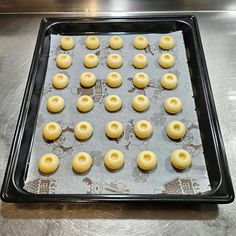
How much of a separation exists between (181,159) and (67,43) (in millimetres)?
718

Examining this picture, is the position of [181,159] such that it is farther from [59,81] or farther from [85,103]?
[59,81]

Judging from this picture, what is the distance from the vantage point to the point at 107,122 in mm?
1200

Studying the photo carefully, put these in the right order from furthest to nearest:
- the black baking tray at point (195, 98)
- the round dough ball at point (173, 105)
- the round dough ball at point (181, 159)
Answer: the round dough ball at point (173, 105), the round dough ball at point (181, 159), the black baking tray at point (195, 98)

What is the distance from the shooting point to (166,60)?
1.32 metres

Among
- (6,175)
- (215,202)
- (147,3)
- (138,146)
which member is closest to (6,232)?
(6,175)

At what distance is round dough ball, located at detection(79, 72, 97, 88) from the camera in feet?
4.20

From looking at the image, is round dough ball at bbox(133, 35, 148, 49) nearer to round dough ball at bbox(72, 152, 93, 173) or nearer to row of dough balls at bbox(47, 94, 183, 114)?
row of dough balls at bbox(47, 94, 183, 114)

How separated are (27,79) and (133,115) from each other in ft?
1.49

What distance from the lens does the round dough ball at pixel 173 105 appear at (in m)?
1.19

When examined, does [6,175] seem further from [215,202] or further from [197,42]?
[197,42]

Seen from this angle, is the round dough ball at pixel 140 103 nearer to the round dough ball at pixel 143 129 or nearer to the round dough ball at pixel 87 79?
the round dough ball at pixel 143 129

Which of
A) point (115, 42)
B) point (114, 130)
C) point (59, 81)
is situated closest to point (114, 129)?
point (114, 130)

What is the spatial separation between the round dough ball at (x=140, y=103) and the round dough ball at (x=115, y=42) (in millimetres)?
297

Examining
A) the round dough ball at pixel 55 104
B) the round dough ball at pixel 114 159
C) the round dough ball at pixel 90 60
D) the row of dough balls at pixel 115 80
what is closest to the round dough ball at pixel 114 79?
the row of dough balls at pixel 115 80
